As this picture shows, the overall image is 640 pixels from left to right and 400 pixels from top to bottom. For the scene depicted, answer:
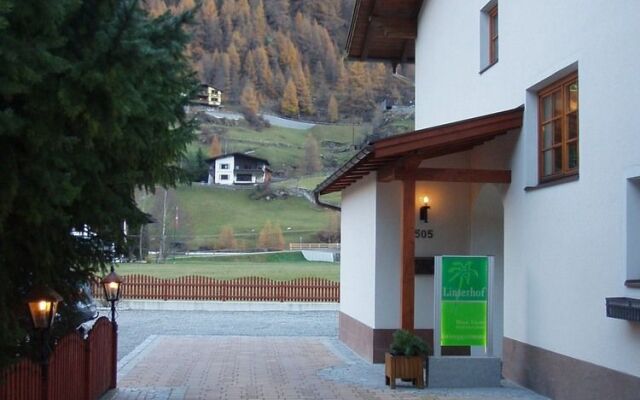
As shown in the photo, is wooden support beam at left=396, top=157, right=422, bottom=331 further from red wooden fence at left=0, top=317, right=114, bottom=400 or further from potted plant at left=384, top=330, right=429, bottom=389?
red wooden fence at left=0, top=317, right=114, bottom=400

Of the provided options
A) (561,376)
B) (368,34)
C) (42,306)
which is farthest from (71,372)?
(368,34)

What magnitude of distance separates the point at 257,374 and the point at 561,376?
5.73 meters

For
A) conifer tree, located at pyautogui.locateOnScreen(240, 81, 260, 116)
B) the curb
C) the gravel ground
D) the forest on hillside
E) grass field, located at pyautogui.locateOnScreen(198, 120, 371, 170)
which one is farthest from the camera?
the forest on hillside

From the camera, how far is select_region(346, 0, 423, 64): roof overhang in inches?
820

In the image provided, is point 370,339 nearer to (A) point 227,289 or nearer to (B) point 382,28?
(B) point 382,28

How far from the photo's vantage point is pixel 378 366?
52.7 feet

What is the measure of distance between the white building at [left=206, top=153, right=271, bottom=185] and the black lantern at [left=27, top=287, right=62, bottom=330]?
352ft

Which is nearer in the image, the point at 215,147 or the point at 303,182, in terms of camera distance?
the point at 303,182

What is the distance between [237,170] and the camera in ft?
401

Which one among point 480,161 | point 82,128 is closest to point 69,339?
point 82,128

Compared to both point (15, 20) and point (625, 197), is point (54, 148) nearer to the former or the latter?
point (15, 20)

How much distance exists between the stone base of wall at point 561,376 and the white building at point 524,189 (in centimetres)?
3

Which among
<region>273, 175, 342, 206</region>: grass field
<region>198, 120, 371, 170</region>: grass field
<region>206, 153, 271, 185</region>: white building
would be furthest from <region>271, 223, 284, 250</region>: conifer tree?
<region>198, 120, 371, 170</region>: grass field

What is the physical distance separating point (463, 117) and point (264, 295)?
56.6ft
